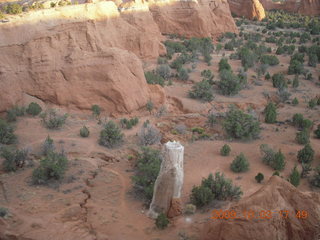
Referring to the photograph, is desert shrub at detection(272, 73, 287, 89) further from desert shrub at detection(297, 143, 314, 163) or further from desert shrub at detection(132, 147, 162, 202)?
desert shrub at detection(132, 147, 162, 202)

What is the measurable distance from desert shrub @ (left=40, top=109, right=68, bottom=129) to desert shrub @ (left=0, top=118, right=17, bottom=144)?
134 centimetres

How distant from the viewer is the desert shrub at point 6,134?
32.7ft

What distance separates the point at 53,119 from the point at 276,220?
28.4ft

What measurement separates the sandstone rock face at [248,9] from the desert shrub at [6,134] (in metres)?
33.6

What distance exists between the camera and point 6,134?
397 inches

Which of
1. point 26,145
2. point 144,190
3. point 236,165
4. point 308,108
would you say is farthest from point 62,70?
point 308,108

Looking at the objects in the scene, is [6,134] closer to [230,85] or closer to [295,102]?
[230,85]

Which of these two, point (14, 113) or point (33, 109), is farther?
point (33, 109)

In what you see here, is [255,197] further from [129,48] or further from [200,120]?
[129,48]

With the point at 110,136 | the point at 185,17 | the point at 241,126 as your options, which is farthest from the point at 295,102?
the point at 185,17

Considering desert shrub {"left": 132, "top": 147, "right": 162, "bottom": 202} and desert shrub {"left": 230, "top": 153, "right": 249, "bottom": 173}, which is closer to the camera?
desert shrub {"left": 132, "top": 147, "right": 162, "bottom": 202}

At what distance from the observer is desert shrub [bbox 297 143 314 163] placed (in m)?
10.1

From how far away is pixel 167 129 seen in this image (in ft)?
42.0

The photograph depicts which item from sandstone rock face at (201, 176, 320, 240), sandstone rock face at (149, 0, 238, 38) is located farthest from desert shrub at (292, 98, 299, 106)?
sandstone rock face at (149, 0, 238, 38)
